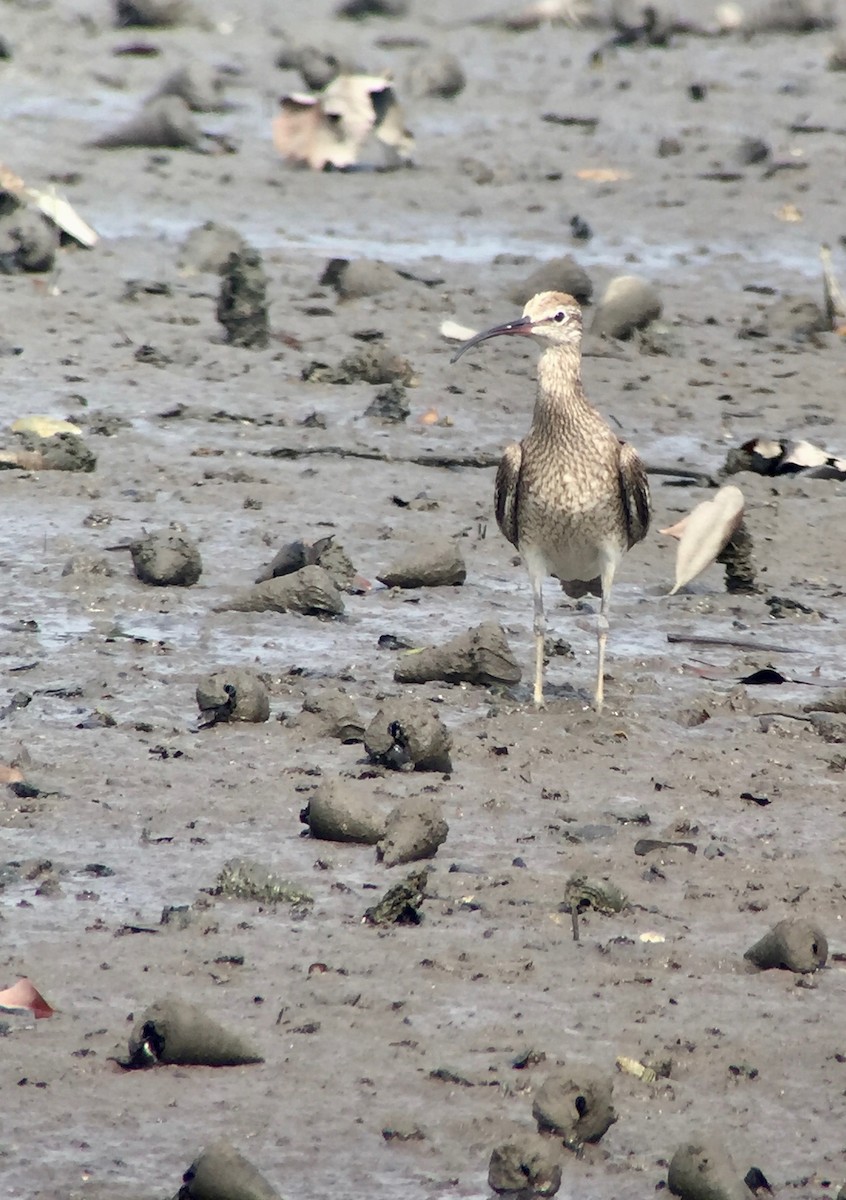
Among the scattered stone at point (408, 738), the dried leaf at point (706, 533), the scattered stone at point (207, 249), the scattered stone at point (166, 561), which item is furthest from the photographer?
the scattered stone at point (207, 249)

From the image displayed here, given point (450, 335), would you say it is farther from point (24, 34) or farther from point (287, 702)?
point (24, 34)

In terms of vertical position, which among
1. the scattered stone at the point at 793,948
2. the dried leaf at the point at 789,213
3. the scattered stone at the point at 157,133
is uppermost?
the scattered stone at the point at 793,948

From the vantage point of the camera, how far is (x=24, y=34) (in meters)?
19.4

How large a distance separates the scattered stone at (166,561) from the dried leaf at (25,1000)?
10.3 ft

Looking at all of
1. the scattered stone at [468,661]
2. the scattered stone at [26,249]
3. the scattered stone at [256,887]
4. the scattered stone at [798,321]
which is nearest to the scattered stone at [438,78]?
the scattered stone at [26,249]

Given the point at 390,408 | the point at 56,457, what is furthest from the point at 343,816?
the point at 390,408

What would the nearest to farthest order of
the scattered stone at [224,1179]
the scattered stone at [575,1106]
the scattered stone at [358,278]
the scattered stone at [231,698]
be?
the scattered stone at [224,1179]
the scattered stone at [575,1106]
the scattered stone at [231,698]
the scattered stone at [358,278]

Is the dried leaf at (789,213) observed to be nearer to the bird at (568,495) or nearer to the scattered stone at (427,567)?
the scattered stone at (427,567)

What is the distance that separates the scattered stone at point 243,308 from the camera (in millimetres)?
10742

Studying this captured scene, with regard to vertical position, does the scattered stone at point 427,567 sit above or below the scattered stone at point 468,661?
below

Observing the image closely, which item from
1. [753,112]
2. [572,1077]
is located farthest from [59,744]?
[753,112]

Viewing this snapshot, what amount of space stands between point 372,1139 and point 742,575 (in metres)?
4.25

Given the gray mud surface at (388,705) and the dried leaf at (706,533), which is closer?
the gray mud surface at (388,705)

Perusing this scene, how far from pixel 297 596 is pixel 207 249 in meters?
5.19
